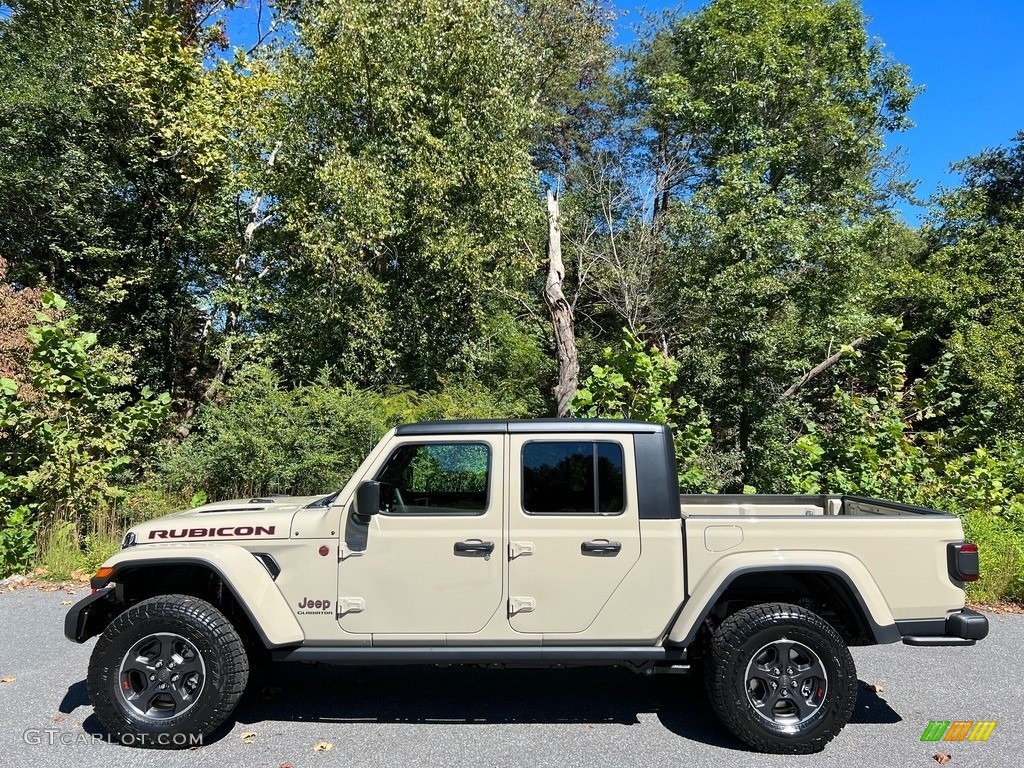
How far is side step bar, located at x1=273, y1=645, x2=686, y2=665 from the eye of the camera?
3.77 meters

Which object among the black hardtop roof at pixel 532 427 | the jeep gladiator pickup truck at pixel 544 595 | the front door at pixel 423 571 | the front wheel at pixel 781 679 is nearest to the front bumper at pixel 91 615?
the jeep gladiator pickup truck at pixel 544 595

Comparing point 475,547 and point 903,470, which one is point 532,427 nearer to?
point 475,547

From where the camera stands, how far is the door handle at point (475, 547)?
151 inches

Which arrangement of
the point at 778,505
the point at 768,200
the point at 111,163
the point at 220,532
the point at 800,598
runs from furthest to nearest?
the point at 768,200
the point at 111,163
the point at 778,505
the point at 800,598
the point at 220,532

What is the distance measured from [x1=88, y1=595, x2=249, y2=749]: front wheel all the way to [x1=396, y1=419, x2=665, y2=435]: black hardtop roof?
5.04 ft

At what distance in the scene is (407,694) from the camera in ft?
14.8

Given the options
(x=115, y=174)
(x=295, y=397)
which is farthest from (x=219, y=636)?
(x=115, y=174)

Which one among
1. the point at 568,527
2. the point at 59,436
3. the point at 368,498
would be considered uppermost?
the point at 59,436

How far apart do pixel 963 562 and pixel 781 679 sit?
Answer: 1.19 m

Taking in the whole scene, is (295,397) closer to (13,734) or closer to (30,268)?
(13,734)

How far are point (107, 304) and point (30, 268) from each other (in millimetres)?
1433

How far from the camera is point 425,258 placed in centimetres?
1293

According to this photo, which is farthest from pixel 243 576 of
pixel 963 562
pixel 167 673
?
pixel 963 562

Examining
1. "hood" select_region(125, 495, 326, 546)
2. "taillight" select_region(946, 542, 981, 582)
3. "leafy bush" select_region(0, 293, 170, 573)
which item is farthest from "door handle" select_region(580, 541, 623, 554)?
"leafy bush" select_region(0, 293, 170, 573)
